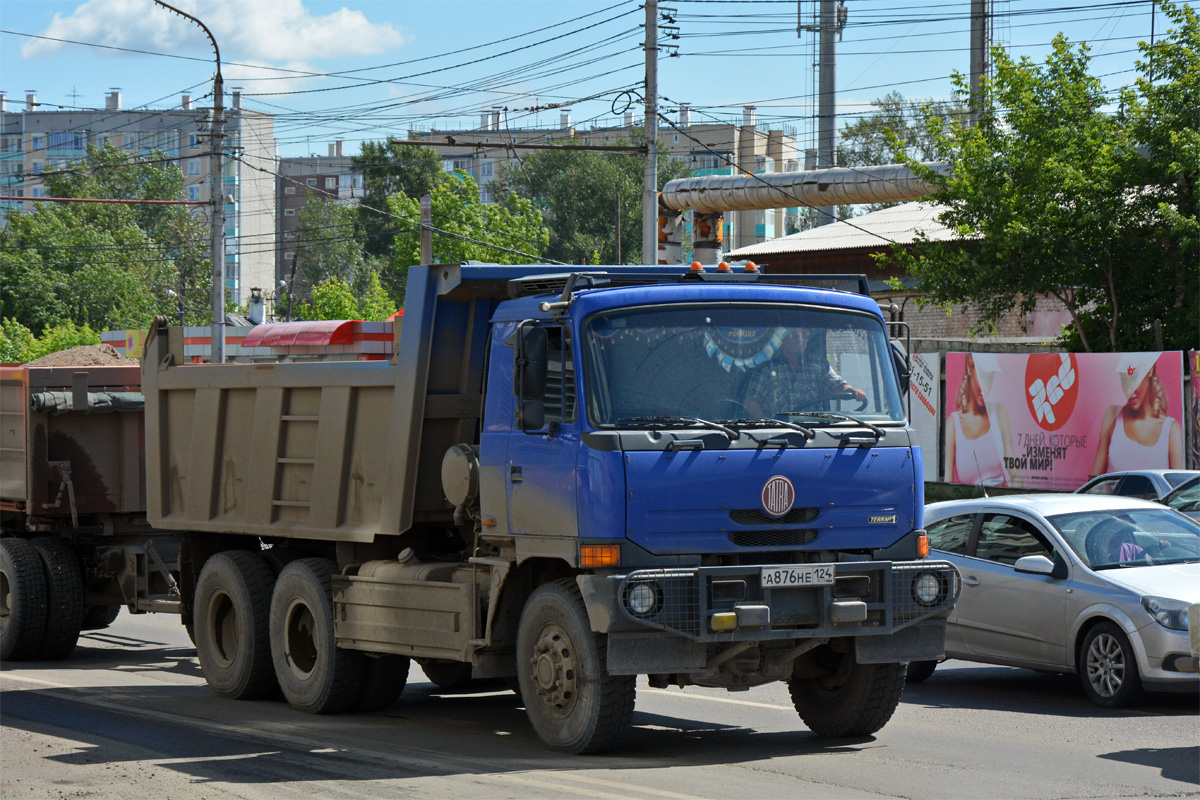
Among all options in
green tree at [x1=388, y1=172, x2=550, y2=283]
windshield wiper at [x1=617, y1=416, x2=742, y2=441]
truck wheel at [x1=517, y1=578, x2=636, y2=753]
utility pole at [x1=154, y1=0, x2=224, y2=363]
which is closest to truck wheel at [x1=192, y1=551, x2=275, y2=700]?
truck wheel at [x1=517, y1=578, x2=636, y2=753]

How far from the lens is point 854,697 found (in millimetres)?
8703

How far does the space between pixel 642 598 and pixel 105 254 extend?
91.1 meters

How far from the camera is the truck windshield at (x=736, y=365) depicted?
7.91 metres

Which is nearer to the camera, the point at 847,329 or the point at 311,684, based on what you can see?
the point at 847,329

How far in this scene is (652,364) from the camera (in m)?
7.97

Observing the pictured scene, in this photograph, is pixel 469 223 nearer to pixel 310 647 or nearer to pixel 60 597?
pixel 60 597

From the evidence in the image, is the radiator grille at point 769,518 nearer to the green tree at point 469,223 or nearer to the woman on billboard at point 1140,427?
the woman on billboard at point 1140,427

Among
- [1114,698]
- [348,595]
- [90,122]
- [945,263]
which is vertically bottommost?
[1114,698]

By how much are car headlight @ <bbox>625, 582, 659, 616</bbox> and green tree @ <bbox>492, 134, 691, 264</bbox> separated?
79109 millimetres

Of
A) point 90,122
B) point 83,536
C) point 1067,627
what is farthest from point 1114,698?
point 90,122

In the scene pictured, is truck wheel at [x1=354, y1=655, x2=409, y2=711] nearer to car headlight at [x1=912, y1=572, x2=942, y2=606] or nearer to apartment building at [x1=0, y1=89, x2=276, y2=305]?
car headlight at [x1=912, y1=572, x2=942, y2=606]

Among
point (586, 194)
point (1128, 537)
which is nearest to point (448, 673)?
point (1128, 537)

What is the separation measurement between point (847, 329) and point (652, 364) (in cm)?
123

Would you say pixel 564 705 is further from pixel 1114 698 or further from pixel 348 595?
pixel 1114 698
